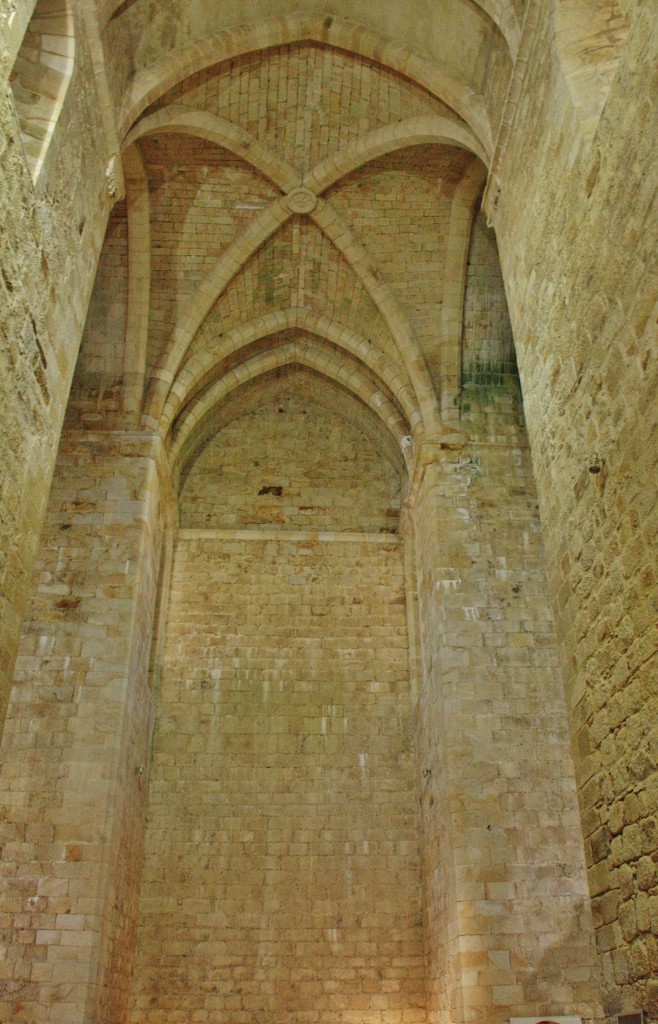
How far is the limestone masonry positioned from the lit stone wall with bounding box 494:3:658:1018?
4 cm

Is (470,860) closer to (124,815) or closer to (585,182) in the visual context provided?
(124,815)

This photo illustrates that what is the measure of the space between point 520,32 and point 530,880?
22.7 feet

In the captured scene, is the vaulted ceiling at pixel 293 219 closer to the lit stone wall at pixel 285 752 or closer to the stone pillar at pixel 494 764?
the lit stone wall at pixel 285 752

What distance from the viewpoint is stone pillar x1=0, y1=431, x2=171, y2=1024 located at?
7.29 meters

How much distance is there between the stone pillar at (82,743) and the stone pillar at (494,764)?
3081mm

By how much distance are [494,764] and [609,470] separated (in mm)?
4420

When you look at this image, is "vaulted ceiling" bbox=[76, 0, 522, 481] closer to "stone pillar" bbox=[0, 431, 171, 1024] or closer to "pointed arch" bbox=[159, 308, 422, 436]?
"pointed arch" bbox=[159, 308, 422, 436]

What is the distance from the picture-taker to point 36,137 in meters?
5.71

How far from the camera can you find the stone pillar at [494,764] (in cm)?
736

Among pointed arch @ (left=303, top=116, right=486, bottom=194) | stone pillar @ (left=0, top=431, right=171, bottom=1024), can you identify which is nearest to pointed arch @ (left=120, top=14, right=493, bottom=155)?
pointed arch @ (left=303, top=116, right=486, bottom=194)

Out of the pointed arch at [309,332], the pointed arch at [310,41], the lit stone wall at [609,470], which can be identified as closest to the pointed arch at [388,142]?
the pointed arch at [310,41]

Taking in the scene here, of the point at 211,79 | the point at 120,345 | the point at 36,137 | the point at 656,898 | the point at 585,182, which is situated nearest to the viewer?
the point at 656,898

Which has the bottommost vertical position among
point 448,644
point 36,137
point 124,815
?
point 124,815

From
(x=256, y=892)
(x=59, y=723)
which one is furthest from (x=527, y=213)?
(x=256, y=892)
